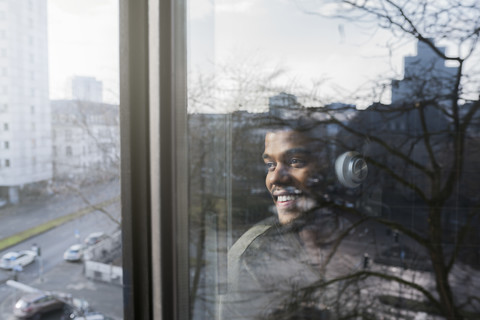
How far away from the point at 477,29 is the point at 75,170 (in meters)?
1.26

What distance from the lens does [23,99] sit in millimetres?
1072

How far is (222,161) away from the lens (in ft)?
3.70

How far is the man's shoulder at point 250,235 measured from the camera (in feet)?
3.74

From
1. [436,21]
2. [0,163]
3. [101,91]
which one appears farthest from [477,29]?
[0,163]

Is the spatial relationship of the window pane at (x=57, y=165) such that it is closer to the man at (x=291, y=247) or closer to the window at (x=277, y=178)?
the window at (x=277, y=178)

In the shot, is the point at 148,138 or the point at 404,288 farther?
the point at 404,288

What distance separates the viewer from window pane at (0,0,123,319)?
1.03 m

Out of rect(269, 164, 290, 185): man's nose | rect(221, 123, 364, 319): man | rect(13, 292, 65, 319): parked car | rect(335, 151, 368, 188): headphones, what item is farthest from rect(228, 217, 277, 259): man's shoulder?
rect(13, 292, 65, 319): parked car

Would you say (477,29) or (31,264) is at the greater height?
(477,29)

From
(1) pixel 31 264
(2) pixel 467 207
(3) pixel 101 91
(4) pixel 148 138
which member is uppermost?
(3) pixel 101 91

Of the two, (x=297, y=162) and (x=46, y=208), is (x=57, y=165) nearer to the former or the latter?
(x=46, y=208)

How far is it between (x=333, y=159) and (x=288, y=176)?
0.15 m

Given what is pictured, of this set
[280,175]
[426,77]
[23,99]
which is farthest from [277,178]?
[23,99]

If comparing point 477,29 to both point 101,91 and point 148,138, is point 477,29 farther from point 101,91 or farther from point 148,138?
point 101,91
